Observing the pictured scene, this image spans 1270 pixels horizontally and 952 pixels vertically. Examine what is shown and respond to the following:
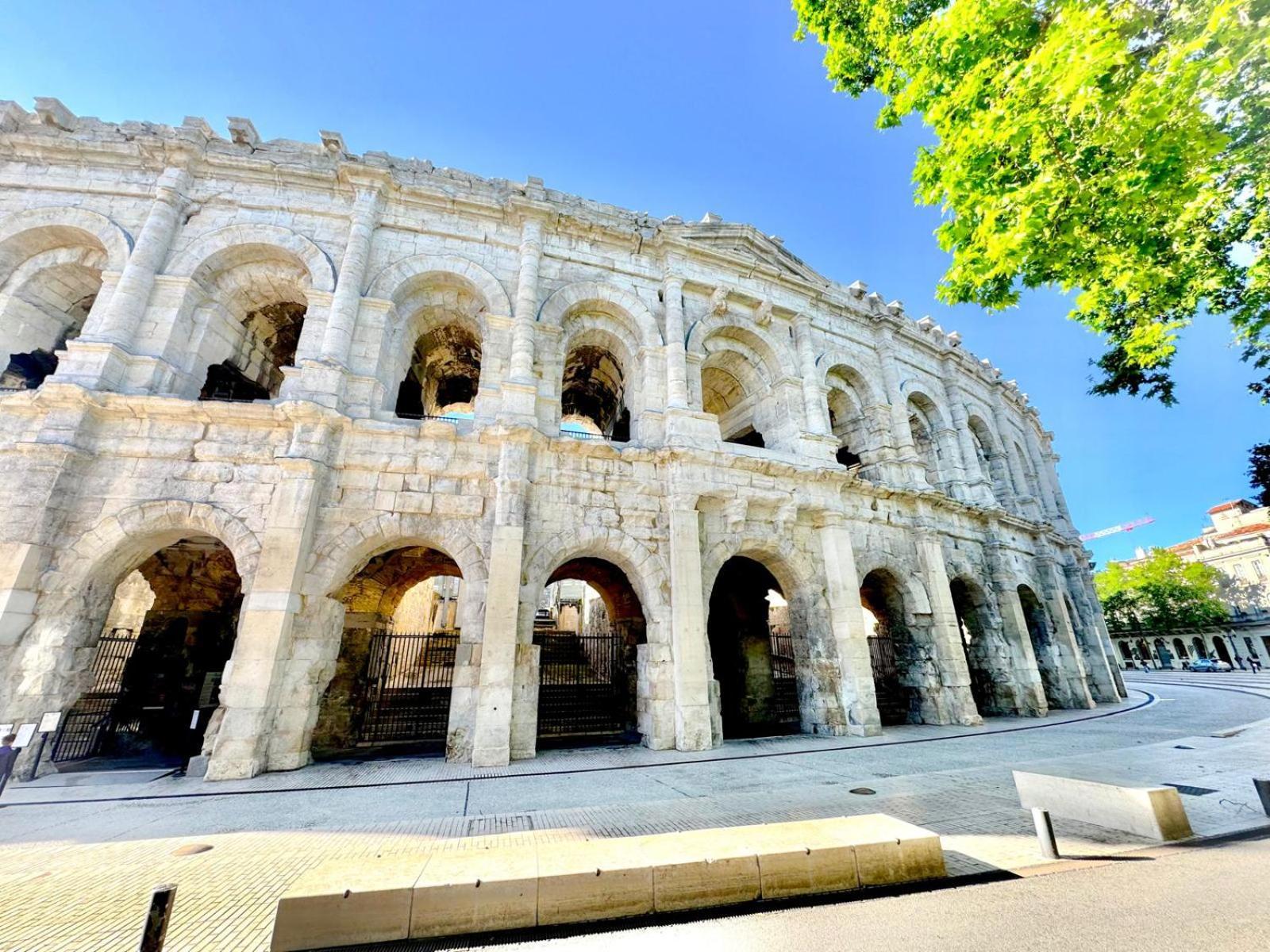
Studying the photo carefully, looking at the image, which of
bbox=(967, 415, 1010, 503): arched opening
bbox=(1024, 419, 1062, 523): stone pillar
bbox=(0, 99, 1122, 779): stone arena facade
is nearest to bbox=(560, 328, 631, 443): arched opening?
bbox=(0, 99, 1122, 779): stone arena facade

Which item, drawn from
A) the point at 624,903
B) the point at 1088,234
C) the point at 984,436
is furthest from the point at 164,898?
the point at 984,436

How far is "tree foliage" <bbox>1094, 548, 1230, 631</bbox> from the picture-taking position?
1583 inches

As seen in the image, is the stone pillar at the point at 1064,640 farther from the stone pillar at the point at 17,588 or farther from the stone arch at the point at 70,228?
the stone arch at the point at 70,228

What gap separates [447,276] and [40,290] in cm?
807

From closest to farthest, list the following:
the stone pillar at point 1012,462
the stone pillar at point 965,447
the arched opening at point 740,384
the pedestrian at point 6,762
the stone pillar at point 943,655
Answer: the pedestrian at point 6,762 < the stone pillar at point 943,655 < the arched opening at point 740,384 < the stone pillar at point 965,447 < the stone pillar at point 1012,462

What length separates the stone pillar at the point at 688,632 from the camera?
28.6 ft

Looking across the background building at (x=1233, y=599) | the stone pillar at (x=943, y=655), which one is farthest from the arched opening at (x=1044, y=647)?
the background building at (x=1233, y=599)

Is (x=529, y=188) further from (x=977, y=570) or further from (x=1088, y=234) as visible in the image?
(x=977, y=570)

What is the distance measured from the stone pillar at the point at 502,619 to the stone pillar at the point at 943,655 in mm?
10075

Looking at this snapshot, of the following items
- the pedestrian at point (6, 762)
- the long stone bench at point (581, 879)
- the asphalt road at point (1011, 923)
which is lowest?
the asphalt road at point (1011, 923)

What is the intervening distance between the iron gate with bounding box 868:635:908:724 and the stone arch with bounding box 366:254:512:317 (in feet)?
41.6

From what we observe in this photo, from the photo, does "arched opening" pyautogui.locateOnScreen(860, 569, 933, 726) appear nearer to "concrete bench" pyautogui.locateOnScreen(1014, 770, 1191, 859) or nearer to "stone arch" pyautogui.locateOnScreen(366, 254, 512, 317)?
"concrete bench" pyautogui.locateOnScreen(1014, 770, 1191, 859)

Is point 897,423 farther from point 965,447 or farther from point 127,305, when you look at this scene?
point 127,305

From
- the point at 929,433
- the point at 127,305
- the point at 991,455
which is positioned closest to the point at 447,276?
the point at 127,305
